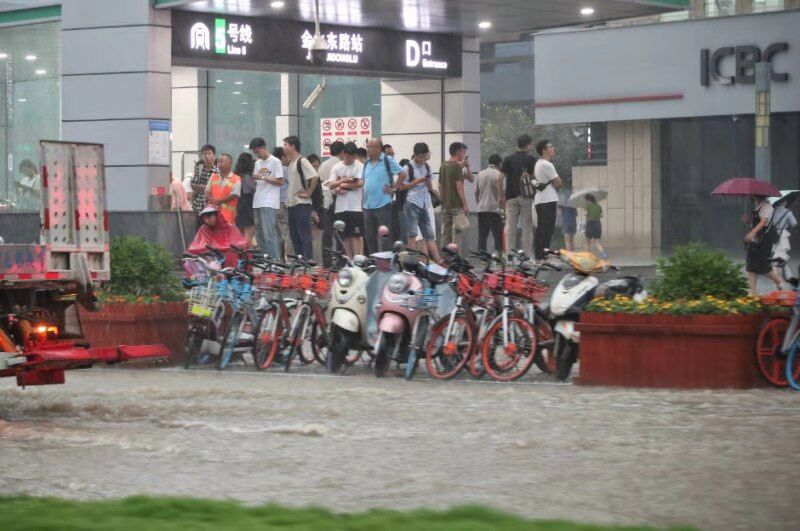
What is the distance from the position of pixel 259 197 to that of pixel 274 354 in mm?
8115

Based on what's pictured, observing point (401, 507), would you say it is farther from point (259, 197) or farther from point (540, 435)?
point (259, 197)

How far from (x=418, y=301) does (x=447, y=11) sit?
12379 mm

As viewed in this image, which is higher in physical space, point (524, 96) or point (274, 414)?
point (524, 96)

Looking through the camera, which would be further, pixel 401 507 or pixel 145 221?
pixel 145 221

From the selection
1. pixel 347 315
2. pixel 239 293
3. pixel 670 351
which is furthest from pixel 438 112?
pixel 670 351

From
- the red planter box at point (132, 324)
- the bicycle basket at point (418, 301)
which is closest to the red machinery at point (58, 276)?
the bicycle basket at point (418, 301)

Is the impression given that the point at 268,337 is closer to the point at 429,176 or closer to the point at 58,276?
the point at 58,276

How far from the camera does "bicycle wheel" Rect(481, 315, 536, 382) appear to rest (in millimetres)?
13891

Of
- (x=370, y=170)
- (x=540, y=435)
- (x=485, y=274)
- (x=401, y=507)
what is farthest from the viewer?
(x=370, y=170)

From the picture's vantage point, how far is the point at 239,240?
16.8 metres

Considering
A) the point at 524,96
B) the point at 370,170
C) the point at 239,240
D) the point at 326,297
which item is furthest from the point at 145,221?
the point at 524,96

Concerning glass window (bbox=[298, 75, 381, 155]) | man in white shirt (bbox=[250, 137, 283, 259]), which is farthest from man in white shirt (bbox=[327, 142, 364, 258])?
glass window (bbox=[298, 75, 381, 155])

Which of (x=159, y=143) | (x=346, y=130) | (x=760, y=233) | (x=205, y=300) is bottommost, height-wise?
(x=205, y=300)

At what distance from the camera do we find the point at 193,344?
15.5m
